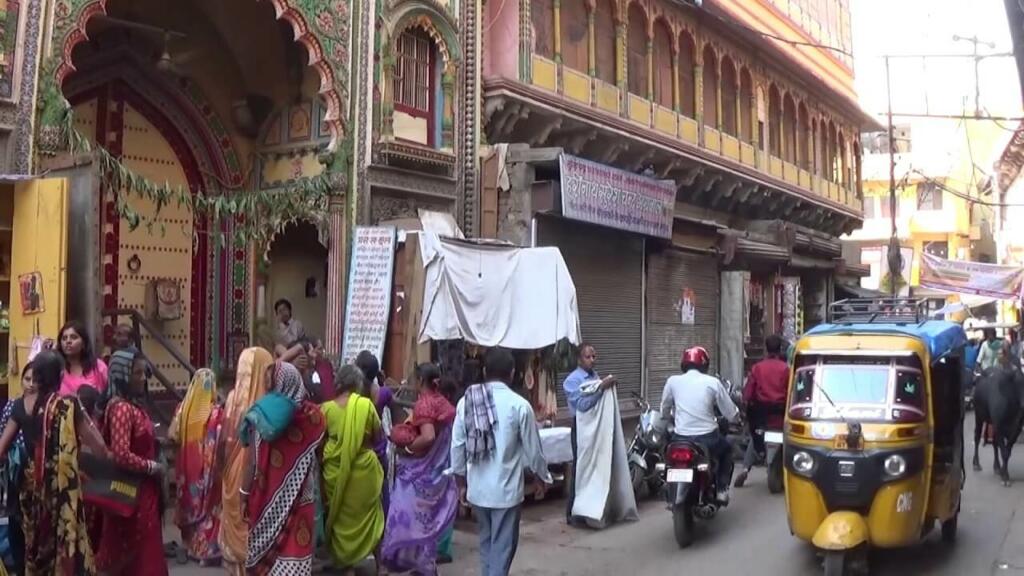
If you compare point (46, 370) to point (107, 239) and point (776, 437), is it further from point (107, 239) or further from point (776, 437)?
point (776, 437)

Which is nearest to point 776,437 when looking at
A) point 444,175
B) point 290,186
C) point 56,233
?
point 444,175

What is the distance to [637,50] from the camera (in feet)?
53.3

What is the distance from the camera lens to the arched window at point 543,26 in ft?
44.9

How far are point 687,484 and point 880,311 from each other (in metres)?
2.14

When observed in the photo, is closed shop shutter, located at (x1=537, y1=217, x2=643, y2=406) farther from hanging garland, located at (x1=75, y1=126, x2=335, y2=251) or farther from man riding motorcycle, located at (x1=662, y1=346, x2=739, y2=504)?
man riding motorcycle, located at (x1=662, y1=346, x2=739, y2=504)

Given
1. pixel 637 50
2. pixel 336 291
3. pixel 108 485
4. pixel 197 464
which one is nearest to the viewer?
pixel 108 485

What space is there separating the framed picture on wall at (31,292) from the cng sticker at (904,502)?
652 cm

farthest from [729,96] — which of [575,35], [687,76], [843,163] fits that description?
[843,163]

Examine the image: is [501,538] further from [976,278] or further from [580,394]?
[976,278]

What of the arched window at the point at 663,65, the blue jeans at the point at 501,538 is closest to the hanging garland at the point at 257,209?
the blue jeans at the point at 501,538

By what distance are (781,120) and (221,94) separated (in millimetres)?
13820

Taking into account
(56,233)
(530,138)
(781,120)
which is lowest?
(56,233)

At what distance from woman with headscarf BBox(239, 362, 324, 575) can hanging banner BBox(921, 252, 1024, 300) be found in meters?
21.7

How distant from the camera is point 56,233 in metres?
7.70
